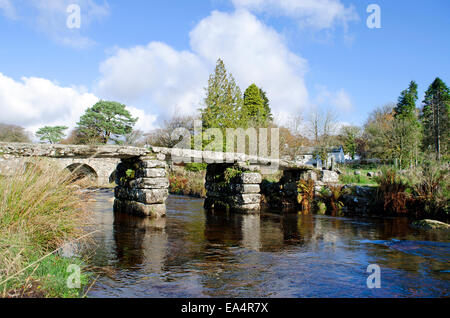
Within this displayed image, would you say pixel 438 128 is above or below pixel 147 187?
above

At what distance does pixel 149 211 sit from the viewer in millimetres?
10094

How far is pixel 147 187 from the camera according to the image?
996 cm

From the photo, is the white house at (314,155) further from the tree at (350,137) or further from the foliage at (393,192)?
the foliage at (393,192)

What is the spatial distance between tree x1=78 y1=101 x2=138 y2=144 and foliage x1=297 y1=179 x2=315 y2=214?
89.3ft

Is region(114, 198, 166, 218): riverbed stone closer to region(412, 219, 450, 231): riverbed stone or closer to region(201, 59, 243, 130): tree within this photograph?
region(412, 219, 450, 231): riverbed stone

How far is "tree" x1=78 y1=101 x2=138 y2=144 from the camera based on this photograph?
118ft

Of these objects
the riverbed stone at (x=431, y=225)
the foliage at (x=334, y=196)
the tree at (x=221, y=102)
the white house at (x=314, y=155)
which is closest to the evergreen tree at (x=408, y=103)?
the white house at (x=314, y=155)

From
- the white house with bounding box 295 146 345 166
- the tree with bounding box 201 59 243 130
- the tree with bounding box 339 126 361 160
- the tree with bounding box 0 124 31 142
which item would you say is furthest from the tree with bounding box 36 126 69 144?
the tree with bounding box 339 126 361 160

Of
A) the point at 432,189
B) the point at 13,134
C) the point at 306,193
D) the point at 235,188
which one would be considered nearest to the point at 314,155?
the point at 306,193

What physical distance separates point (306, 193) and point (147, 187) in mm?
7502

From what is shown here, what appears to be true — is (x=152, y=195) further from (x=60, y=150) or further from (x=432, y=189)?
(x=432, y=189)

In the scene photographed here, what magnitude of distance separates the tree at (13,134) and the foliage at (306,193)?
2759cm
